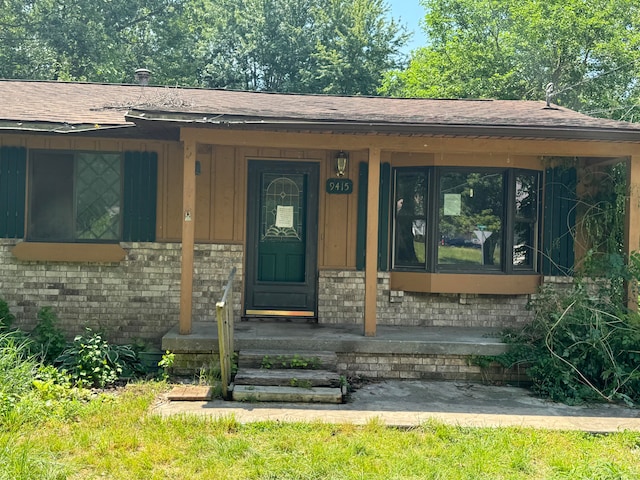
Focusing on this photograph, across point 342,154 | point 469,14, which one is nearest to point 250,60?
point 469,14

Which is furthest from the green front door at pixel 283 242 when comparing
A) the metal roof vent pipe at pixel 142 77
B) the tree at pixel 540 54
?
the tree at pixel 540 54

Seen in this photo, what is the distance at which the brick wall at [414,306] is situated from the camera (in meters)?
6.95

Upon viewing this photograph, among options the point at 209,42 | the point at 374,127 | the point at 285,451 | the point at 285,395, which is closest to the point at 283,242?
the point at 374,127

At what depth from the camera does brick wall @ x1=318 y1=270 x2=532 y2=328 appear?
6953mm

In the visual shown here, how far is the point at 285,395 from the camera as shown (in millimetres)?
4906

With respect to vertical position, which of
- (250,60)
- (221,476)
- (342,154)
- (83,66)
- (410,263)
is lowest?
(221,476)

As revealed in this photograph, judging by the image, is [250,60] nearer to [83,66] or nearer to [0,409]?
[83,66]

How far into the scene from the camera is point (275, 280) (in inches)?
280

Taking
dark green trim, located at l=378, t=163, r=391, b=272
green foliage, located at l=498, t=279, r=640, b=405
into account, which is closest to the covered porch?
green foliage, located at l=498, t=279, r=640, b=405

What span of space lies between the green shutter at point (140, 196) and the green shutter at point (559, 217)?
16.9 feet

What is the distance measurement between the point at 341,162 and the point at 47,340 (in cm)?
406

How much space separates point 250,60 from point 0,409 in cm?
2284

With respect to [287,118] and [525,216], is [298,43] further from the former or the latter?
[287,118]

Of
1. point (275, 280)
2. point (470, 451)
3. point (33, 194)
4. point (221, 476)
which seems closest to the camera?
point (221, 476)
